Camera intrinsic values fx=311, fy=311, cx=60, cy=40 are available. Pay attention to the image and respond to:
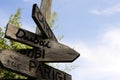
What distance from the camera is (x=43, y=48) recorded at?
4.18 metres

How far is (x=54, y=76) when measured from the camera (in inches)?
163

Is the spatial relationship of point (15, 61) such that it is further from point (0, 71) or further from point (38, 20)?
point (0, 71)

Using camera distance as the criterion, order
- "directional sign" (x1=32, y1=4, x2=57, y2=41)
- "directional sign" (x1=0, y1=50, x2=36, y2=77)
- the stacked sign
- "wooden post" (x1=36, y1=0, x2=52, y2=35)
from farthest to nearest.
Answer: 1. "wooden post" (x1=36, y1=0, x2=52, y2=35)
2. "directional sign" (x1=32, y1=4, x2=57, y2=41)
3. the stacked sign
4. "directional sign" (x1=0, y1=50, x2=36, y2=77)

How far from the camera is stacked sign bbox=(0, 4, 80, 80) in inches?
152

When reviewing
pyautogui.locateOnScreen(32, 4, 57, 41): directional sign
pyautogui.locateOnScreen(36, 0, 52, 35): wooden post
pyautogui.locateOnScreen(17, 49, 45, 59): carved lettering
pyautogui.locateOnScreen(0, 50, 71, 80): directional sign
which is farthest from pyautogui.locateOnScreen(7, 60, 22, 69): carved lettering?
pyautogui.locateOnScreen(36, 0, 52, 35): wooden post

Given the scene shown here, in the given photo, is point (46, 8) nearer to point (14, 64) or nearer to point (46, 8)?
point (46, 8)

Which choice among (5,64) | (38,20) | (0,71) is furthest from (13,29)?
(0,71)

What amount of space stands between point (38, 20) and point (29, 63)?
599mm

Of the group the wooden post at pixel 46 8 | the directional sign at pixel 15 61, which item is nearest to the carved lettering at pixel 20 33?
the directional sign at pixel 15 61

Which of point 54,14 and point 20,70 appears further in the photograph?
point 54,14

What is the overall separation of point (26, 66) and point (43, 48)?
43 centimetres

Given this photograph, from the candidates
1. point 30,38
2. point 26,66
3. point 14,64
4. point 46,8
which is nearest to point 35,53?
point 30,38

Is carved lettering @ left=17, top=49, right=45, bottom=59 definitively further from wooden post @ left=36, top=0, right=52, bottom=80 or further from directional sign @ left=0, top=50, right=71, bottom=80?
wooden post @ left=36, top=0, right=52, bottom=80

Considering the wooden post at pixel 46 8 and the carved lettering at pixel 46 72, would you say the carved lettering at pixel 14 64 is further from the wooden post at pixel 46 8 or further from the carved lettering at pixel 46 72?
the wooden post at pixel 46 8
